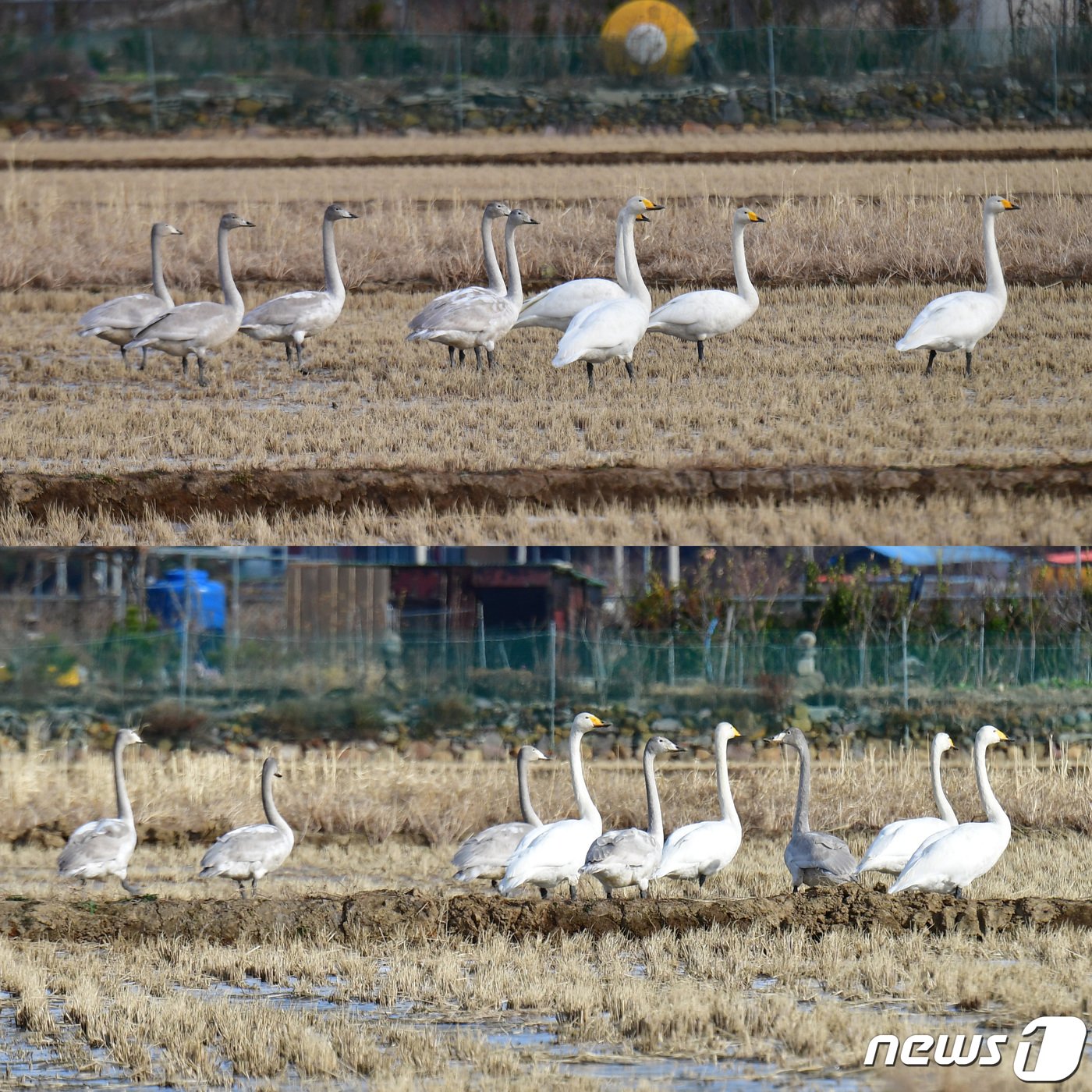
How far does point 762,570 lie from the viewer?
2133 centimetres

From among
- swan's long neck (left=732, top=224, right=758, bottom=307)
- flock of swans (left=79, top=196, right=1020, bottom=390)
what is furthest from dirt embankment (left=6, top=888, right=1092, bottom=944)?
swan's long neck (left=732, top=224, right=758, bottom=307)

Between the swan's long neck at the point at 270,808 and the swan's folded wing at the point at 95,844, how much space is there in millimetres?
930

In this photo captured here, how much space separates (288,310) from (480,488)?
3.37m

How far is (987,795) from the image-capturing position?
36.2 ft

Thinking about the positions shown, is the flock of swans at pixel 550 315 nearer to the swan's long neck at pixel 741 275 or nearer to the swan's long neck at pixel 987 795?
the swan's long neck at pixel 741 275

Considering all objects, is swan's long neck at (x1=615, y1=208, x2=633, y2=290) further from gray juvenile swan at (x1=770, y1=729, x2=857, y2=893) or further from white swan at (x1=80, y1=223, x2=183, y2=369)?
gray juvenile swan at (x1=770, y1=729, x2=857, y2=893)

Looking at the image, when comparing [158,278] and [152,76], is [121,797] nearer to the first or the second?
[158,278]

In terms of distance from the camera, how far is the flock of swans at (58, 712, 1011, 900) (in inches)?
400

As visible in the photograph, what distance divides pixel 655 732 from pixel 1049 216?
1001 cm

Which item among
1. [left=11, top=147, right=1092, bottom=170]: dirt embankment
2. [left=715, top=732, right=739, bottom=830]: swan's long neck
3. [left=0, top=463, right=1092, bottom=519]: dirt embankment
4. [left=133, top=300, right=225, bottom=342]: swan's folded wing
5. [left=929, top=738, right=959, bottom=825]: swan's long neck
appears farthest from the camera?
[left=11, top=147, right=1092, bottom=170]: dirt embankment

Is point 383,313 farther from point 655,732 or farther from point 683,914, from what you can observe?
point 683,914

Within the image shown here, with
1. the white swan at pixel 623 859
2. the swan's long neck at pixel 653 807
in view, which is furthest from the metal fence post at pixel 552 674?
the white swan at pixel 623 859

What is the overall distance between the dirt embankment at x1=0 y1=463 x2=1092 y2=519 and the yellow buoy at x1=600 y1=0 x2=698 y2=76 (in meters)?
28.0

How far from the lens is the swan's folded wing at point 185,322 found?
1745 cm
